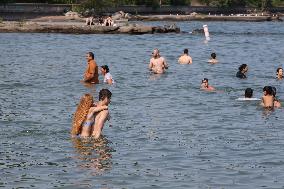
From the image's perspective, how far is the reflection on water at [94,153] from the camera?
1537 cm

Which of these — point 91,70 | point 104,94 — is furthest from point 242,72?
point 104,94

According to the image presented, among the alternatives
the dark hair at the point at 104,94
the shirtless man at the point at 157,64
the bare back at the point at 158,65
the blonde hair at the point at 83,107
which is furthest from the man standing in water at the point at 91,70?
the dark hair at the point at 104,94

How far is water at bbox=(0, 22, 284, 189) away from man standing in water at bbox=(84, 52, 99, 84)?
1.38ft

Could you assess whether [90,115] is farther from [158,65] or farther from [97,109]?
[158,65]

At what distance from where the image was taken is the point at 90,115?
1722 centimetres

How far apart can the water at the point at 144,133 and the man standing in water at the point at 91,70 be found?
16.6 inches

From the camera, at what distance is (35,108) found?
24.2 metres

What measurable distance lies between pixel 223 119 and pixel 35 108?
226 inches

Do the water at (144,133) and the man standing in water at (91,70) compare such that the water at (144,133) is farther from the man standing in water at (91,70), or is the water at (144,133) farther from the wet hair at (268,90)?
the wet hair at (268,90)

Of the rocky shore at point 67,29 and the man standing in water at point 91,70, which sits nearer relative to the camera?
the man standing in water at point 91,70

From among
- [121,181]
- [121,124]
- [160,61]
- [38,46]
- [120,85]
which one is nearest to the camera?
[121,181]

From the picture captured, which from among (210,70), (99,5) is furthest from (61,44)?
(99,5)

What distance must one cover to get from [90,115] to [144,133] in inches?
110

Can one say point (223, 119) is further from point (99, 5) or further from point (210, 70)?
point (99, 5)
